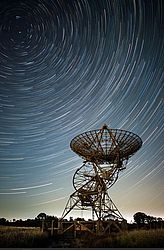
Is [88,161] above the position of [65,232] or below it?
above

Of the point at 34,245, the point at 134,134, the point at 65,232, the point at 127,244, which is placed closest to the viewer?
the point at 127,244

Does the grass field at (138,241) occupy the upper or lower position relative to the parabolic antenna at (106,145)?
lower

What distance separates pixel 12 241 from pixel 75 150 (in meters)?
12.3

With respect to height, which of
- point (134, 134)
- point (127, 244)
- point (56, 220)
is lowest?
point (127, 244)

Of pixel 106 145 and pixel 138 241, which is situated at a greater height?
pixel 106 145

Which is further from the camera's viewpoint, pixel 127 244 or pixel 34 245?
pixel 34 245

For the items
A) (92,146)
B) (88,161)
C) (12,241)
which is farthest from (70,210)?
(12,241)

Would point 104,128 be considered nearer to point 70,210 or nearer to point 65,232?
point 70,210

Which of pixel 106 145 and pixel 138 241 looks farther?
pixel 106 145

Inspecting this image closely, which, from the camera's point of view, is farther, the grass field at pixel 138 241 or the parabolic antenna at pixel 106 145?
the parabolic antenna at pixel 106 145

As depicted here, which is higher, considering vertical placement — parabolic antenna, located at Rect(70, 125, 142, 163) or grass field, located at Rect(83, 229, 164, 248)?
parabolic antenna, located at Rect(70, 125, 142, 163)

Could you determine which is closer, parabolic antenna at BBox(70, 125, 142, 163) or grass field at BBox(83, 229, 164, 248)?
grass field at BBox(83, 229, 164, 248)

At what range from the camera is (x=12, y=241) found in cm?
1733

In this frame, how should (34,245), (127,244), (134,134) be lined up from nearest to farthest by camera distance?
(127,244)
(34,245)
(134,134)
